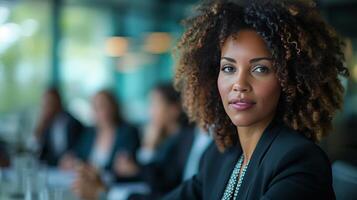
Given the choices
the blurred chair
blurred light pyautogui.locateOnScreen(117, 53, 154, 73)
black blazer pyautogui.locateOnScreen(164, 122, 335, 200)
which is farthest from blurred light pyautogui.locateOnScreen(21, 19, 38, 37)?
black blazer pyautogui.locateOnScreen(164, 122, 335, 200)

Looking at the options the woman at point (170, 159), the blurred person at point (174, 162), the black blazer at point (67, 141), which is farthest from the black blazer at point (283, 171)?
the black blazer at point (67, 141)

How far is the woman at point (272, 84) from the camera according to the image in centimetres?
147

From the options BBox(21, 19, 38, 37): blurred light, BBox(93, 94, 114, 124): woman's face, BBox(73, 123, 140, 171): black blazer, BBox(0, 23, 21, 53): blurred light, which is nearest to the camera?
BBox(73, 123, 140, 171): black blazer

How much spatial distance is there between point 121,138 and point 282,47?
287 cm

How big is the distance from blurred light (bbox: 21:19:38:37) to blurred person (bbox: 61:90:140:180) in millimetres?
3193

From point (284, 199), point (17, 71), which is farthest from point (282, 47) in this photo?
point (17, 71)

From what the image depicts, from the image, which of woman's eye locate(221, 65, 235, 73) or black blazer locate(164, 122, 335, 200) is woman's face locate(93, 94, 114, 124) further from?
woman's eye locate(221, 65, 235, 73)

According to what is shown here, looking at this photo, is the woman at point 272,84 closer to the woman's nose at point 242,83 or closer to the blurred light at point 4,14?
the woman's nose at point 242,83

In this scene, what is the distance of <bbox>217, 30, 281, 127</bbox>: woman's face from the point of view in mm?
1521

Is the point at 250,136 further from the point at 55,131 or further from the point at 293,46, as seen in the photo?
the point at 55,131

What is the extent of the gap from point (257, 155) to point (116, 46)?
7164mm

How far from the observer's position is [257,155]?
1.54 metres

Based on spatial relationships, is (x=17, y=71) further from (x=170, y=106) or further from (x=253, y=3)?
(x=253, y=3)

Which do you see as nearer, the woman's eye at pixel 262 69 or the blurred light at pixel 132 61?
the woman's eye at pixel 262 69
